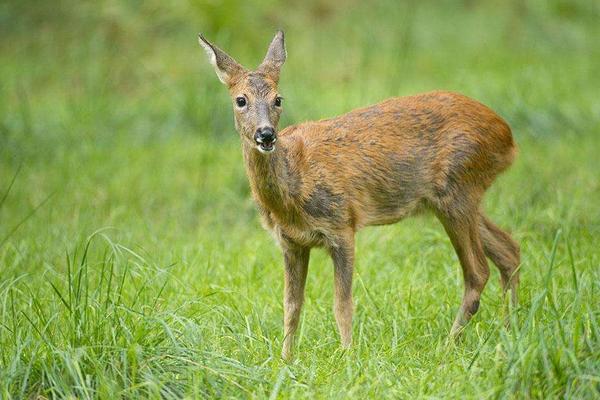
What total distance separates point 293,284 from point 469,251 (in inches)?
41.9

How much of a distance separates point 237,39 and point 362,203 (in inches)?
252

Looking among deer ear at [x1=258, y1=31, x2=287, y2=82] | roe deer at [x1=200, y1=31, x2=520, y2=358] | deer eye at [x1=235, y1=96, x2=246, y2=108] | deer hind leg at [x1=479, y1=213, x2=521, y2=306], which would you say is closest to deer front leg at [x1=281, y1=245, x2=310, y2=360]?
roe deer at [x1=200, y1=31, x2=520, y2=358]

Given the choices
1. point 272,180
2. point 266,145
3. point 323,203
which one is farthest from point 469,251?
point 266,145

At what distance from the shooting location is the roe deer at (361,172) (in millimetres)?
5688

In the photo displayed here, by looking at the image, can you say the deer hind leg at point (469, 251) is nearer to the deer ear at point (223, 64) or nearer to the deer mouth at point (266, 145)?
the deer mouth at point (266, 145)

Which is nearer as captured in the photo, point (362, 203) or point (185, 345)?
point (185, 345)

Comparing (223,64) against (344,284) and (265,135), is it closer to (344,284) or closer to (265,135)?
(265,135)

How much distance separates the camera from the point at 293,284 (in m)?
5.84

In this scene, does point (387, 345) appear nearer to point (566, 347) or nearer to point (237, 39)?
point (566, 347)

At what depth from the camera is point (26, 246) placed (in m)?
6.79

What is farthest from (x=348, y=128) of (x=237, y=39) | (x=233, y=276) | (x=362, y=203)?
(x=237, y=39)

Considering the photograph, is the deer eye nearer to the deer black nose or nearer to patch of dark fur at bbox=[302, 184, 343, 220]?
the deer black nose

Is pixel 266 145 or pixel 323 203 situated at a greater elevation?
pixel 266 145

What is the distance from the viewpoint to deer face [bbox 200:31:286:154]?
5.46 meters
